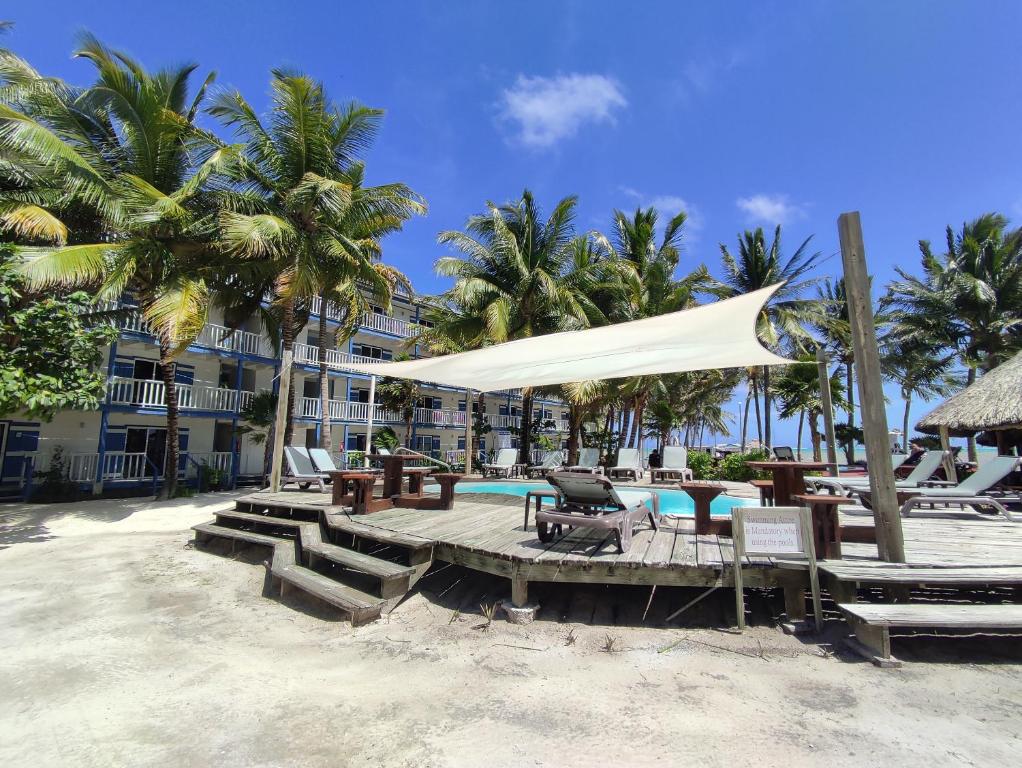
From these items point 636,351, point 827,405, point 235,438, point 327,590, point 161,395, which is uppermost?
point 161,395

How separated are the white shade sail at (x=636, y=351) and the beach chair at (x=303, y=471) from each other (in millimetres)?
3254

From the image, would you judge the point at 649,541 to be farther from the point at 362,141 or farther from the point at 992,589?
the point at 362,141

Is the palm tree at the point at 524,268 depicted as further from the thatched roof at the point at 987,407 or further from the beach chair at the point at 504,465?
the thatched roof at the point at 987,407

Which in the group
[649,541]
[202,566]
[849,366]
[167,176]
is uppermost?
[167,176]

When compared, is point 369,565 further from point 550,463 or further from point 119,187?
point 550,463

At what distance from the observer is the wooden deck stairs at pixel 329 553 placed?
4895 mm

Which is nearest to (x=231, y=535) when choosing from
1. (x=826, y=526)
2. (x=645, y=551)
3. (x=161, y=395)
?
(x=645, y=551)

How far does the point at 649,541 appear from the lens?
5398 millimetres

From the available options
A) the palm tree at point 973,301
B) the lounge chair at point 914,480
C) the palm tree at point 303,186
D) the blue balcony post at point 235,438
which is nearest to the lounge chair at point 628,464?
the lounge chair at point 914,480

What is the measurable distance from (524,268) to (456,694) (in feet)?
51.5

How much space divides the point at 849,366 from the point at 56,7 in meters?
35.0

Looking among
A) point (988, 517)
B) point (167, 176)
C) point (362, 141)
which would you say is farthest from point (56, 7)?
point (988, 517)

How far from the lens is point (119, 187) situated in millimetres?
11812

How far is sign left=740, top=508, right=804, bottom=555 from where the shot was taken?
166 inches
